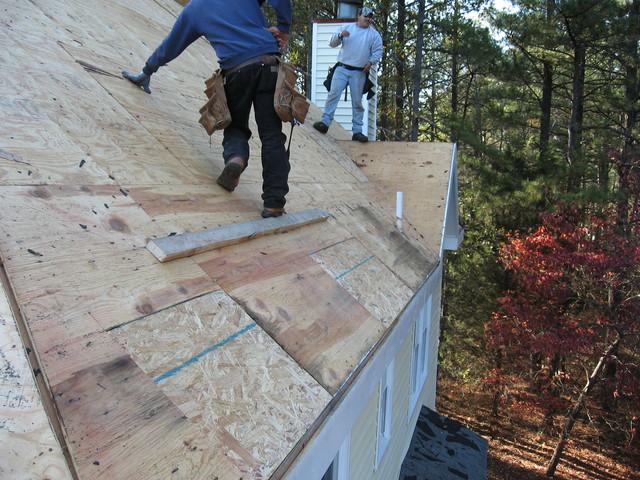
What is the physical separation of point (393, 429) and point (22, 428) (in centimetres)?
417

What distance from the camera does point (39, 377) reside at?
137 cm

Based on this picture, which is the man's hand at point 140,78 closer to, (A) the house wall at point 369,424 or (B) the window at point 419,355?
(A) the house wall at point 369,424

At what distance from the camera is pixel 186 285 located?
2.08m

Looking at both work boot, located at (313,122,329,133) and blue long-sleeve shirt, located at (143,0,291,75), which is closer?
blue long-sleeve shirt, located at (143,0,291,75)

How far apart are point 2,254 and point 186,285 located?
2.16 ft

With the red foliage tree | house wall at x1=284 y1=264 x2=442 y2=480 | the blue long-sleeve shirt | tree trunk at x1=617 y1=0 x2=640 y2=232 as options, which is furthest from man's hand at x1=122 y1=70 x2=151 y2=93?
tree trunk at x1=617 y1=0 x2=640 y2=232

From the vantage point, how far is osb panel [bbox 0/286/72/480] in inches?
46.0

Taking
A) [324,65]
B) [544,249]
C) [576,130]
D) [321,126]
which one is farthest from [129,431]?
[576,130]

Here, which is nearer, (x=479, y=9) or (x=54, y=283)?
(x=54, y=283)

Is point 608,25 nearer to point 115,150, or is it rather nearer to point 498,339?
point 498,339

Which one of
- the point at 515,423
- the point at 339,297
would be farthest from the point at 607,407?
the point at 339,297

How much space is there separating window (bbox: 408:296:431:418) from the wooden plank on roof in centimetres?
257

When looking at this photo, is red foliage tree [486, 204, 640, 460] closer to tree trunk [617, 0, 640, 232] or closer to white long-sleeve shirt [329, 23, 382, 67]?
tree trunk [617, 0, 640, 232]

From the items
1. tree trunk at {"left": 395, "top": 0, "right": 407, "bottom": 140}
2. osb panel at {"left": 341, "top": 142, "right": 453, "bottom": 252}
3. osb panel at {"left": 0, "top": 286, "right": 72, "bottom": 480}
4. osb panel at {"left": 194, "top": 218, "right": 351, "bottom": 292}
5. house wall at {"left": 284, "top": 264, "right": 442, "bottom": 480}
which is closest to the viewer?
osb panel at {"left": 0, "top": 286, "right": 72, "bottom": 480}
